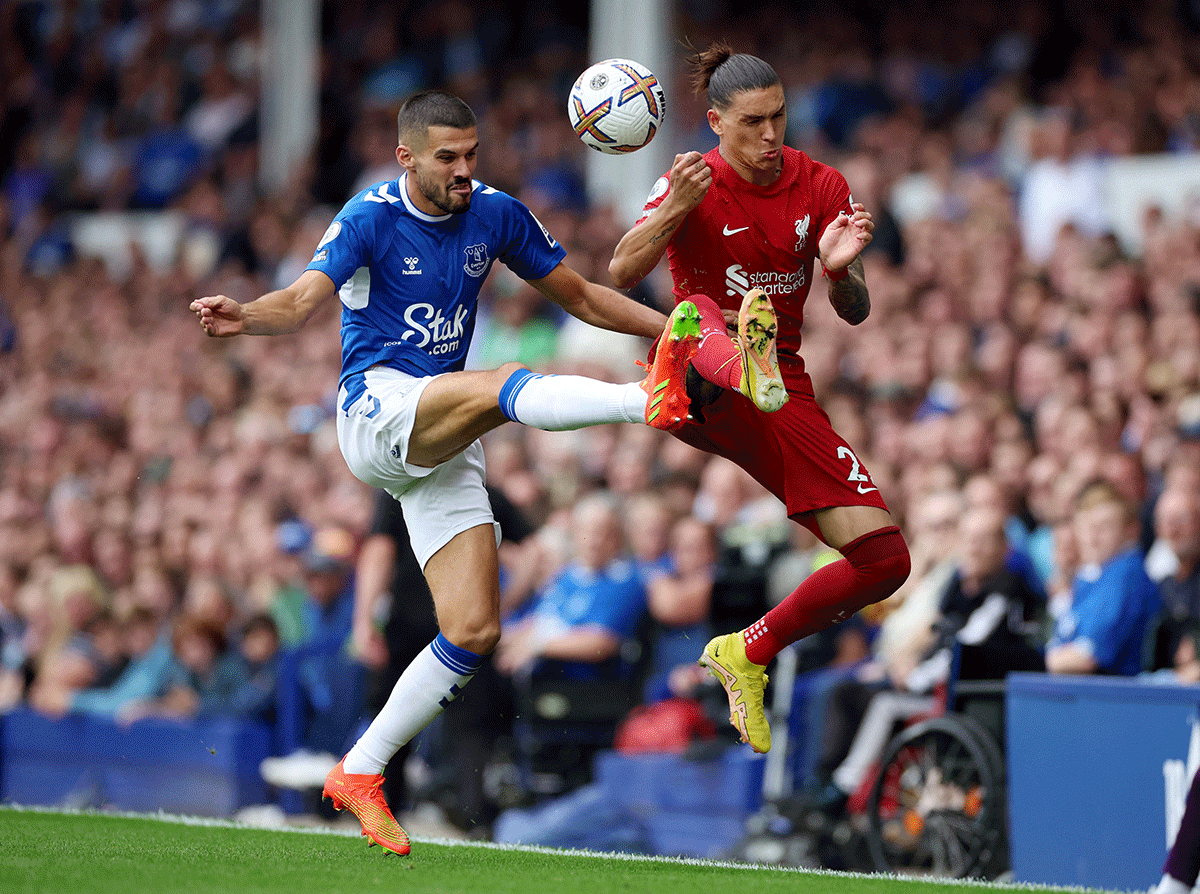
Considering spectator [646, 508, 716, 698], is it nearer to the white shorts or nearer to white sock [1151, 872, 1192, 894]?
the white shorts

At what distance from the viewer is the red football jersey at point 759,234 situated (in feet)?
20.3

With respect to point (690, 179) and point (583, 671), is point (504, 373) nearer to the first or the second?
point (690, 179)

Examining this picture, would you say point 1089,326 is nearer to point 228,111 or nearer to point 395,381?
point 395,381

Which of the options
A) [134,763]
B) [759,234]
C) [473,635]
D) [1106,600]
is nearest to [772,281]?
[759,234]

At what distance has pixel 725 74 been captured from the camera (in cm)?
616

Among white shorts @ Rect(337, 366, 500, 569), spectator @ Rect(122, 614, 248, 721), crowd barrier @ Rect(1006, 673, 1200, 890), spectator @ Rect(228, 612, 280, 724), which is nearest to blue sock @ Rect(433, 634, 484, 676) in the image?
white shorts @ Rect(337, 366, 500, 569)

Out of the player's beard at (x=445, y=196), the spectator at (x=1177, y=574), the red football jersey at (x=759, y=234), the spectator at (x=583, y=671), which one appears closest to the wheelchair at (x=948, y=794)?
the spectator at (x=1177, y=574)

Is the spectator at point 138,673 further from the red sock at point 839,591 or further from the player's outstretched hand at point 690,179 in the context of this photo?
the player's outstretched hand at point 690,179

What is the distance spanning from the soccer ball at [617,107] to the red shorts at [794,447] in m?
Result: 1.07

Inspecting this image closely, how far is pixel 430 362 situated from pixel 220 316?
0.95 m

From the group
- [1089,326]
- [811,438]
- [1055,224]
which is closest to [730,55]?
[811,438]

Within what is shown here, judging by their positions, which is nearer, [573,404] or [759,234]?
[573,404]

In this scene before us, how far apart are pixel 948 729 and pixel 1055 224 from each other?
5.15 metres

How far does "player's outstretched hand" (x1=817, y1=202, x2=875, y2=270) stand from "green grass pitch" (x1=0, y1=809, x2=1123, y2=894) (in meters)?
2.26
